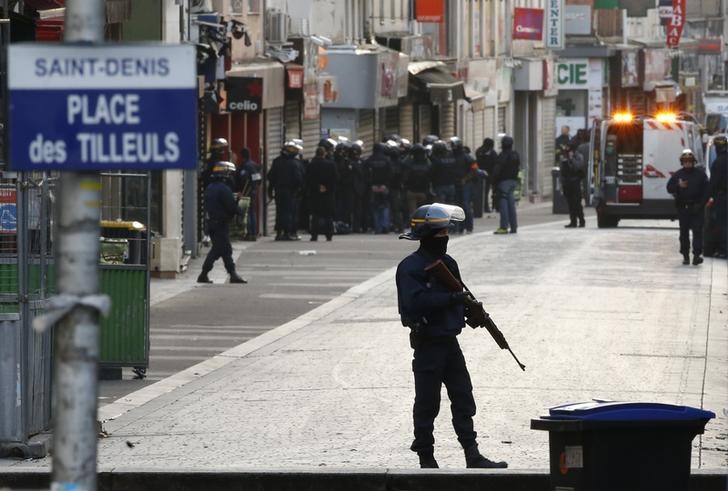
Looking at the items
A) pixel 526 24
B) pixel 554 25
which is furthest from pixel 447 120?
pixel 554 25

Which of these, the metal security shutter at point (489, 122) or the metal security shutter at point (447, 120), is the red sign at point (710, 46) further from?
the metal security shutter at point (447, 120)

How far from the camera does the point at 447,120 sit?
53188 mm

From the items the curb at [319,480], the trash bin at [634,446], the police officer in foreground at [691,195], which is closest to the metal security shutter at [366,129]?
the police officer in foreground at [691,195]

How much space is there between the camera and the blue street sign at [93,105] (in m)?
5.40

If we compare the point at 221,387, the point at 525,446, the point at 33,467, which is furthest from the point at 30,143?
the point at 221,387

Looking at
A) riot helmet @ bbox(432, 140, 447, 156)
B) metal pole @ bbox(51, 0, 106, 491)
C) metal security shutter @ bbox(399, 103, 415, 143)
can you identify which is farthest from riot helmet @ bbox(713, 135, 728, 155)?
metal pole @ bbox(51, 0, 106, 491)

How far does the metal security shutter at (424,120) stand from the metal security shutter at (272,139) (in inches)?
527

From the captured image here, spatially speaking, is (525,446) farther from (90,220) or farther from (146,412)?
(90,220)

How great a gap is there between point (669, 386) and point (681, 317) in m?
5.63

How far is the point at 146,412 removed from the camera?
1341 cm

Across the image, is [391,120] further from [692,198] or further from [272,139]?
[692,198]

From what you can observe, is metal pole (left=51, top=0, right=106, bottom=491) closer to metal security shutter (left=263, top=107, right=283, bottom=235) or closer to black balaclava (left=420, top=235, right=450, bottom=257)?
black balaclava (left=420, top=235, right=450, bottom=257)

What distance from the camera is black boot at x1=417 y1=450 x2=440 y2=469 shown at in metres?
10.5

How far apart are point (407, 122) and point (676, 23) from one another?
24.1 metres
